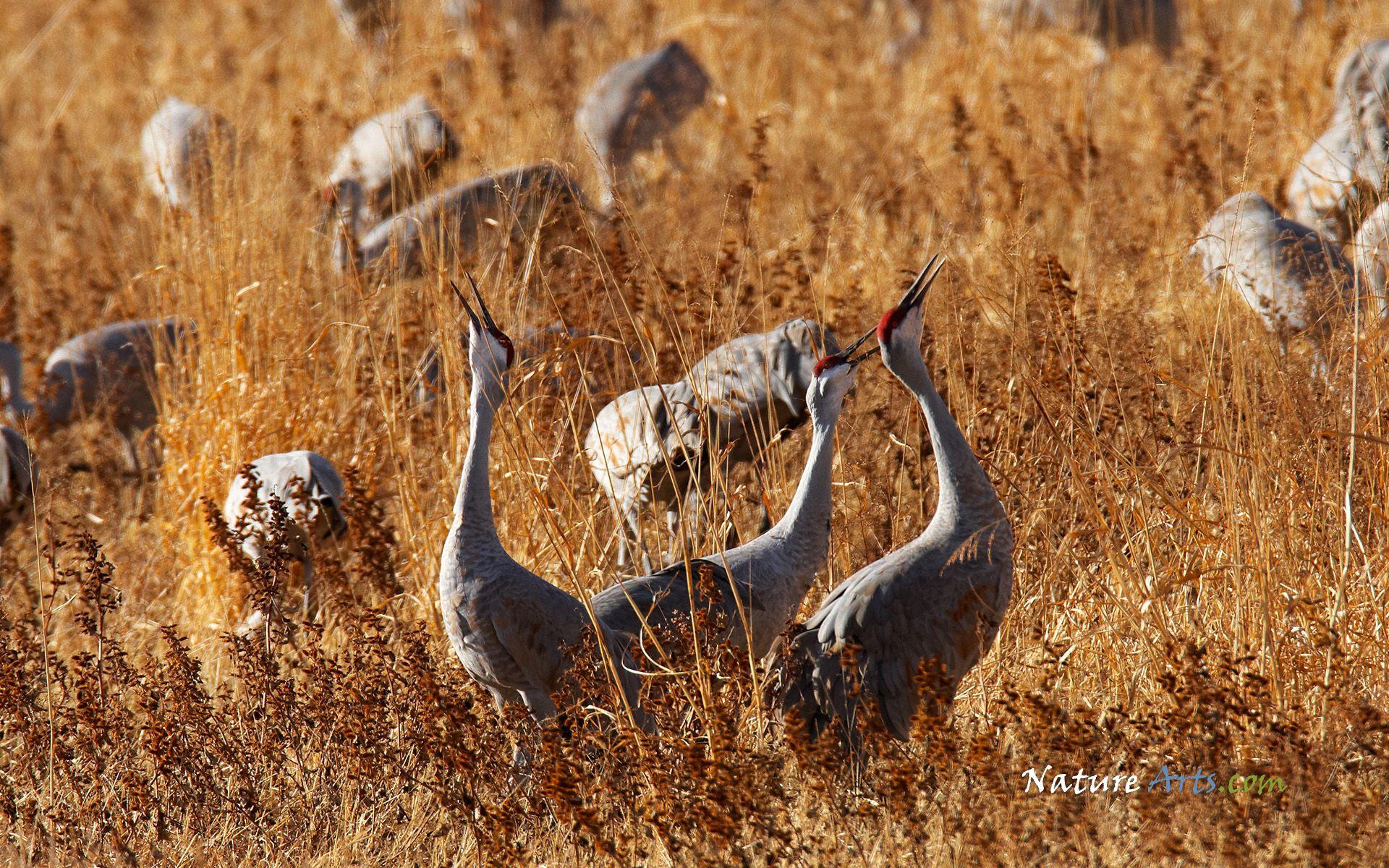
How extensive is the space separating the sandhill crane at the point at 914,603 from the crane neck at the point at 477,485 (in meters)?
0.85

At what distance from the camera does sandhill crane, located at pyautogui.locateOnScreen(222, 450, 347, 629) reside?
4.52m

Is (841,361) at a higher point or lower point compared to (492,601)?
higher

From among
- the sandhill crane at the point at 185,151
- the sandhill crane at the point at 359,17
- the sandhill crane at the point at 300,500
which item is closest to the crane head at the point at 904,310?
the sandhill crane at the point at 300,500

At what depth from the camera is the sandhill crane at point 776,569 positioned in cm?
378

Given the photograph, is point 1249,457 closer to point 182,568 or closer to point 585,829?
point 585,829

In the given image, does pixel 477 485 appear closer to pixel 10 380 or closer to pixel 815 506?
pixel 815 506

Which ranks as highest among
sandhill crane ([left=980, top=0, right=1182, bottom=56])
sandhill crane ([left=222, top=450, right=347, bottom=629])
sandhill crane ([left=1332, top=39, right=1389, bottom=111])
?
sandhill crane ([left=980, top=0, right=1182, bottom=56])

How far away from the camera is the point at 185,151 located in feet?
27.7

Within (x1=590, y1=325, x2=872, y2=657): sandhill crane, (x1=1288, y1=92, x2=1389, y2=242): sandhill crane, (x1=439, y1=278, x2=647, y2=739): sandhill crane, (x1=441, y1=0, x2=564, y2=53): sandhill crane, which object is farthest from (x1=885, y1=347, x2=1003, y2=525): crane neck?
(x1=441, y1=0, x2=564, y2=53): sandhill crane

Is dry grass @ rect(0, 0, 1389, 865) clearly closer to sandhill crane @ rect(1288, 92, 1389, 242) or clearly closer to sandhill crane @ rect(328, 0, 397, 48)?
sandhill crane @ rect(1288, 92, 1389, 242)

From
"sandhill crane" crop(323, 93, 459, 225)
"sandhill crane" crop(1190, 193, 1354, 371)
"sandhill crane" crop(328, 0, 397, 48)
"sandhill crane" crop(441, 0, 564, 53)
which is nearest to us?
"sandhill crane" crop(1190, 193, 1354, 371)

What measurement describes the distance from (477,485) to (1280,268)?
10.1 feet

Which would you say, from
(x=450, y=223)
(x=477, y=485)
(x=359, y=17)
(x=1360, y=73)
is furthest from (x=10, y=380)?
(x=1360, y=73)

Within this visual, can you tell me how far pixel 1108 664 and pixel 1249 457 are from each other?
2.16 feet
